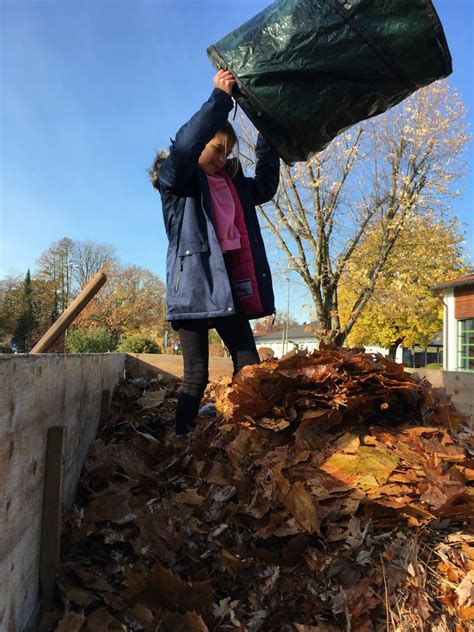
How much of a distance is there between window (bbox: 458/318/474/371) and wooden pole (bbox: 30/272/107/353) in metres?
18.6

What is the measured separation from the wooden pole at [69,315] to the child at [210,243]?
3.79ft

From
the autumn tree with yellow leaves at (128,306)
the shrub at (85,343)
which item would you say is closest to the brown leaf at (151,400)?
the shrub at (85,343)

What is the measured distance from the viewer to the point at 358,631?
1374mm

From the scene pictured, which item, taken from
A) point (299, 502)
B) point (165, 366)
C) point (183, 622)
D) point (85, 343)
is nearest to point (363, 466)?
point (299, 502)

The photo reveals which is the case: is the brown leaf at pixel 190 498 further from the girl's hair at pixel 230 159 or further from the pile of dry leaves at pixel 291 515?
the girl's hair at pixel 230 159

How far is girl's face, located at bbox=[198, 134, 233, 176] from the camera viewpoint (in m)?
2.58

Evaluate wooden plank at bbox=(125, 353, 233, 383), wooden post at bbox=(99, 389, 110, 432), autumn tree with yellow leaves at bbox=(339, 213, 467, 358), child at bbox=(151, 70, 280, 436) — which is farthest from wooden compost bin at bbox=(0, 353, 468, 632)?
autumn tree with yellow leaves at bbox=(339, 213, 467, 358)

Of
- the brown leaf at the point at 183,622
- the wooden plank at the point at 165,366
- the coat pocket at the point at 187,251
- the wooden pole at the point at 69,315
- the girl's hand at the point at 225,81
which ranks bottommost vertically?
the brown leaf at the point at 183,622

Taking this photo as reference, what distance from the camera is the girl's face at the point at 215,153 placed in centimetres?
258

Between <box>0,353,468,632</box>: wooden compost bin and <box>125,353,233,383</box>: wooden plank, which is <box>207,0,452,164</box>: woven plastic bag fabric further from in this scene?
<box>125,353,233,383</box>: wooden plank

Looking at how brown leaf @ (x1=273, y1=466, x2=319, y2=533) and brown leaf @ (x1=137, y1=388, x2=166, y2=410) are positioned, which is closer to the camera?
brown leaf @ (x1=273, y1=466, x2=319, y2=533)

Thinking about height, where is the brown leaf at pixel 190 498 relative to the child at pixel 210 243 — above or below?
below

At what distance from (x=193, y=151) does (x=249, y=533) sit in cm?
166

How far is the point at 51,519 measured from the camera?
1402 millimetres
